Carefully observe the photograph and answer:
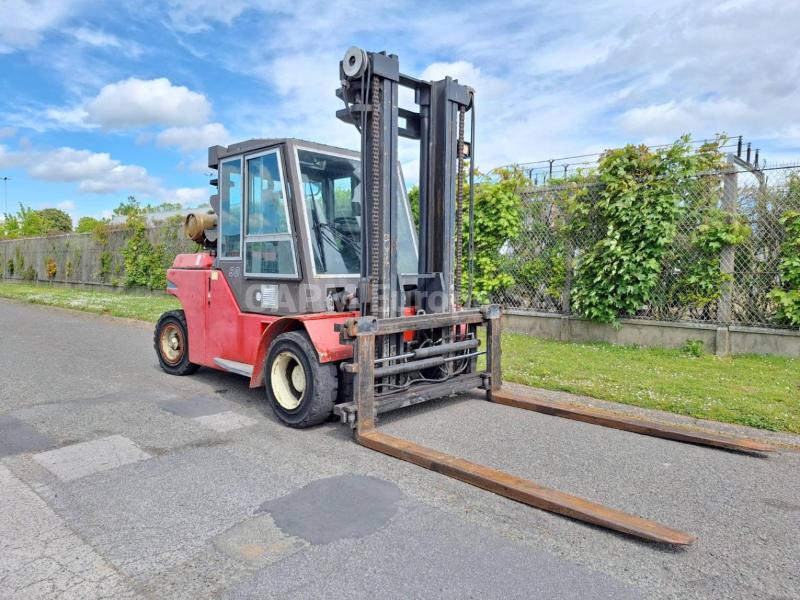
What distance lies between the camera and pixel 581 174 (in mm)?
9219

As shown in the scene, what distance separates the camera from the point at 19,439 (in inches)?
183

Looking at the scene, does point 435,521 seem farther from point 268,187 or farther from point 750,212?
point 750,212

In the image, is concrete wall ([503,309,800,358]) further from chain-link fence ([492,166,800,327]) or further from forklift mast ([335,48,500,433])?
forklift mast ([335,48,500,433])

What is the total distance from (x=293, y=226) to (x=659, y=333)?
582 centimetres

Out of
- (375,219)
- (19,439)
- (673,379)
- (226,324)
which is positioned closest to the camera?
(19,439)

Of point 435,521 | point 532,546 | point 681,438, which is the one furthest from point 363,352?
point 681,438

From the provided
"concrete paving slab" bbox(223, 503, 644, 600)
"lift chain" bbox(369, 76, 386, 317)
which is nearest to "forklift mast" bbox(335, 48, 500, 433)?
"lift chain" bbox(369, 76, 386, 317)

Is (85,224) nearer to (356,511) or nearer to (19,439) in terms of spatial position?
(19,439)

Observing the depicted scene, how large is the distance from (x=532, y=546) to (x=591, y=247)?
6.78 meters

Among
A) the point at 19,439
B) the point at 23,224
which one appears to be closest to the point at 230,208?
the point at 19,439

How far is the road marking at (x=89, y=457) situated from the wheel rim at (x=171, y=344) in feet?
8.22

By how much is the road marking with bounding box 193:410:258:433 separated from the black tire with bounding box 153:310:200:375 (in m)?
1.81

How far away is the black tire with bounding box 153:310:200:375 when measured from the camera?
276 inches

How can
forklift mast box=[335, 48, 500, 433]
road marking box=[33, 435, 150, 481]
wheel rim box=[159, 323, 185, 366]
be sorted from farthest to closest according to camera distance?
wheel rim box=[159, 323, 185, 366], forklift mast box=[335, 48, 500, 433], road marking box=[33, 435, 150, 481]
